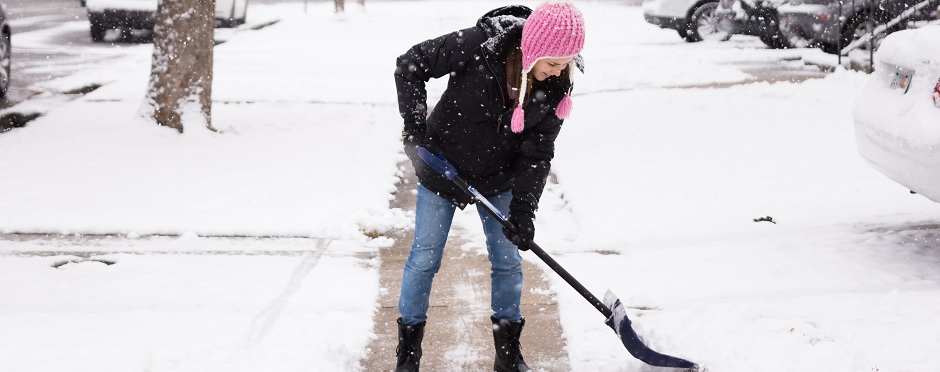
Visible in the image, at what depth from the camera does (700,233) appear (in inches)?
227

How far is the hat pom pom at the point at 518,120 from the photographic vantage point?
3.22 m

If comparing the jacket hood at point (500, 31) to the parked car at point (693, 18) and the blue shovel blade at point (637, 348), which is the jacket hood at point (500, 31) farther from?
the parked car at point (693, 18)

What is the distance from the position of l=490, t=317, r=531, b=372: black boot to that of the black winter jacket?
556 millimetres

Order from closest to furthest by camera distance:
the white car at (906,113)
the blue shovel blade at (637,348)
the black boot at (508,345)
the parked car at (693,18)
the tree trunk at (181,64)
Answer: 1. the blue shovel blade at (637,348)
2. the black boot at (508,345)
3. the white car at (906,113)
4. the tree trunk at (181,64)
5. the parked car at (693,18)

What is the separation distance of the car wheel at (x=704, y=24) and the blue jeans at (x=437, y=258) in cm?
1364

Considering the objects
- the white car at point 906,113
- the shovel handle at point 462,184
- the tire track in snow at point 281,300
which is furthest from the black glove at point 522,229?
the white car at point 906,113

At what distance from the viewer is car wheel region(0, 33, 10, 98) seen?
9984mm

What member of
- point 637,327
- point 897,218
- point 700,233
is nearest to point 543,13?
point 637,327

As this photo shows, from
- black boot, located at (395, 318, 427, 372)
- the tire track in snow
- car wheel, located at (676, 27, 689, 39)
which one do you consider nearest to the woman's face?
black boot, located at (395, 318, 427, 372)

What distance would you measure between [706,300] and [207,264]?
261cm

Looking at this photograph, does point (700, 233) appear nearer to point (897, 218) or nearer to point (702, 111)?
point (897, 218)

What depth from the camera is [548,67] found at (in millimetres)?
3178

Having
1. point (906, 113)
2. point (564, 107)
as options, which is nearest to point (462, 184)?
point (564, 107)

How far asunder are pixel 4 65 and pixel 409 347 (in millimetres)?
8273
